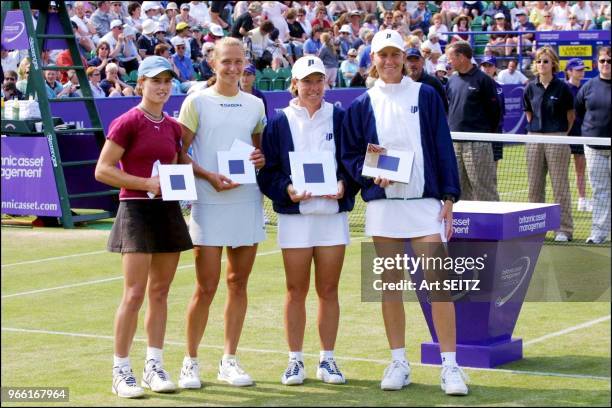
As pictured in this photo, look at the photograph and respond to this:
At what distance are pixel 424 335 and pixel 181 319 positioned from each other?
209cm

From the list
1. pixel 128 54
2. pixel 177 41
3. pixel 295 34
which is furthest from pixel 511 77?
pixel 128 54

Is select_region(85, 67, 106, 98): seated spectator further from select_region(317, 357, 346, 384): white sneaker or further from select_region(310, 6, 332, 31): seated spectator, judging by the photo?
select_region(317, 357, 346, 384): white sneaker

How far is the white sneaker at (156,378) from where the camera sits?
7.82m

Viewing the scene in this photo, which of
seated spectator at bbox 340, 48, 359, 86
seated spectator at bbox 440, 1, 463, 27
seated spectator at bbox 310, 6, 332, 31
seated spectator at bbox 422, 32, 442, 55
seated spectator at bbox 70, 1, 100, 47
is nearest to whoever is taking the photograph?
seated spectator at bbox 70, 1, 100, 47

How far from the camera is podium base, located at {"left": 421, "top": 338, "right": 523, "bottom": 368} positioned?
8594mm

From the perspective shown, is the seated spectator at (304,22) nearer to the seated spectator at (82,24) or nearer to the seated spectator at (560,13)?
the seated spectator at (82,24)

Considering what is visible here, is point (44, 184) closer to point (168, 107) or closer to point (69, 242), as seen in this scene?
point (69, 242)

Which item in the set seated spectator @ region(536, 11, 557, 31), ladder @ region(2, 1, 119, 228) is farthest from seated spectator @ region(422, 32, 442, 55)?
ladder @ region(2, 1, 119, 228)

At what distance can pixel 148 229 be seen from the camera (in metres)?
7.72

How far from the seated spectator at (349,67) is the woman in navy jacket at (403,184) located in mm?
19460

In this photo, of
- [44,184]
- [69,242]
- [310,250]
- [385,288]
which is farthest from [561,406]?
[44,184]

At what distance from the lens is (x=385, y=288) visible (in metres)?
7.98

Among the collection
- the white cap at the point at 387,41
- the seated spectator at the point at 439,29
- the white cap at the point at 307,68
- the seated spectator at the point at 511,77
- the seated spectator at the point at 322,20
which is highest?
the white cap at the point at 387,41

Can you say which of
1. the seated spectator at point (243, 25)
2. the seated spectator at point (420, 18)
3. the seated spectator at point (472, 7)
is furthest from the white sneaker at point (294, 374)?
the seated spectator at point (472, 7)
